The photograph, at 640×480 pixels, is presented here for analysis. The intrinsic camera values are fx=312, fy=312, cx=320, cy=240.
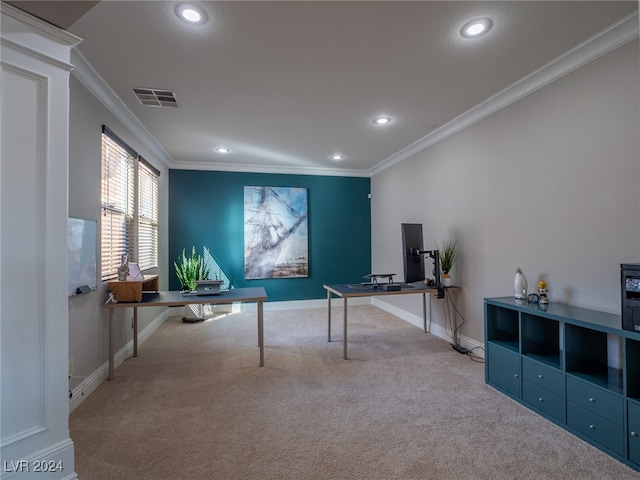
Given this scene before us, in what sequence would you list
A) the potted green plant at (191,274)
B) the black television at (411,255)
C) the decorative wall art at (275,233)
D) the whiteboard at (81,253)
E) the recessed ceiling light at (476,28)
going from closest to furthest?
the recessed ceiling light at (476,28), the whiteboard at (81,253), the black television at (411,255), the potted green plant at (191,274), the decorative wall art at (275,233)

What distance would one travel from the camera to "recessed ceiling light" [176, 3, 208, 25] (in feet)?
5.93

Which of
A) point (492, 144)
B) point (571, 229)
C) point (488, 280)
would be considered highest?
point (492, 144)

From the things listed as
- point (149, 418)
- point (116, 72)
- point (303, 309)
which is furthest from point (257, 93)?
point (303, 309)

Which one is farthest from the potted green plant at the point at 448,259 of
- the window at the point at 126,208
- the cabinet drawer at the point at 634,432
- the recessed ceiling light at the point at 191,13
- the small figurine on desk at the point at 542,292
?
the window at the point at 126,208

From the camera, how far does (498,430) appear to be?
6.65 feet

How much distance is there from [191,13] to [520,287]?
3158mm

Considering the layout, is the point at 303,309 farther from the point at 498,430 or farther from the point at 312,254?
the point at 498,430

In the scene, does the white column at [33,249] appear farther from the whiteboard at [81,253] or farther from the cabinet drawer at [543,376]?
the cabinet drawer at [543,376]

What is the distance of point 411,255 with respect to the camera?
3.52 m

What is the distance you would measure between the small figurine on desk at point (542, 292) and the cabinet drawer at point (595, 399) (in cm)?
61

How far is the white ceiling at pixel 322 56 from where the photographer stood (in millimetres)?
1864

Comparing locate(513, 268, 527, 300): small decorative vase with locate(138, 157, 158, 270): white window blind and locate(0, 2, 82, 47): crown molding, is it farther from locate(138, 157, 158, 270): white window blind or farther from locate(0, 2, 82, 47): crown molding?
locate(138, 157, 158, 270): white window blind

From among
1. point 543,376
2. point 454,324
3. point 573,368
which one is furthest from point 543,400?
point 454,324

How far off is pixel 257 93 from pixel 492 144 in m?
2.37
